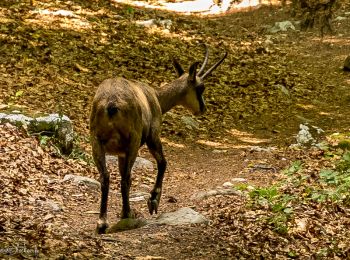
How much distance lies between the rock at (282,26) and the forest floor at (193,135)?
1.10 feet

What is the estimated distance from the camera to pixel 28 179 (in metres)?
8.46

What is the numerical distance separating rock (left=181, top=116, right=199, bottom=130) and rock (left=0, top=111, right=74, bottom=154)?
3997 mm

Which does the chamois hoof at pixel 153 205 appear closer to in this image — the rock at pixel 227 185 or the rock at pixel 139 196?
the rock at pixel 139 196

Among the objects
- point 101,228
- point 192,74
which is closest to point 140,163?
point 192,74

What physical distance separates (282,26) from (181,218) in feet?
52.2

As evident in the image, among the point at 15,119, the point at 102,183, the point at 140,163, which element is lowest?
the point at 140,163

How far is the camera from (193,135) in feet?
43.6

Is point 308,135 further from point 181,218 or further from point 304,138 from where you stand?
point 181,218

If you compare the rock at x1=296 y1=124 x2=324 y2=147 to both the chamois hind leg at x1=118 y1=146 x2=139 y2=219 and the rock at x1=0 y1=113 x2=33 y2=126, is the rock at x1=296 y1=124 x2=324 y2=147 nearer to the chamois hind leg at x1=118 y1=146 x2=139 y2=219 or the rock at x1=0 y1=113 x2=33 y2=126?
the rock at x1=0 y1=113 x2=33 y2=126

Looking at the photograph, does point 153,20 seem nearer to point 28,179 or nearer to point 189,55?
point 189,55

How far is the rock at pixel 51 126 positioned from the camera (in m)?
10.1

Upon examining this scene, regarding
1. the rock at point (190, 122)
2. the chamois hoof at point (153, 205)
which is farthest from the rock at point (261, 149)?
the chamois hoof at point (153, 205)

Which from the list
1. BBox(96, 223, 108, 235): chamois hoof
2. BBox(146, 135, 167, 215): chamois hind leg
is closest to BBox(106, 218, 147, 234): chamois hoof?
BBox(96, 223, 108, 235): chamois hoof

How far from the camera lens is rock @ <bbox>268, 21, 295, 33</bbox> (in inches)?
854
